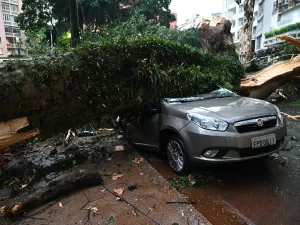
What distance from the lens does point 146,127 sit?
15.6 ft

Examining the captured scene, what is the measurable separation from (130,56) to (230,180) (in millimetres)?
2916

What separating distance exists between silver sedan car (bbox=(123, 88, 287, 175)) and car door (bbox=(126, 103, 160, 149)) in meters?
0.09

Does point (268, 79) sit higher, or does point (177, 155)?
point (268, 79)

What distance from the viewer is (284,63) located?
825 centimetres

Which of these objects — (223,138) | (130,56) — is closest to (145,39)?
(130,56)

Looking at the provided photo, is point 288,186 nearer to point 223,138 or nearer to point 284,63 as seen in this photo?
point 223,138

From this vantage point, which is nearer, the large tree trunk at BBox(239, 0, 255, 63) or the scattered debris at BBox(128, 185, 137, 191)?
the scattered debris at BBox(128, 185, 137, 191)

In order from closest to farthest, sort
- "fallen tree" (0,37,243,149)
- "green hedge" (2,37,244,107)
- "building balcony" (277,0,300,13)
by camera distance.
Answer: "fallen tree" (0,37,243,149), "green hedge" (2,37,244,107), "building balcony" (277,0,300,13)

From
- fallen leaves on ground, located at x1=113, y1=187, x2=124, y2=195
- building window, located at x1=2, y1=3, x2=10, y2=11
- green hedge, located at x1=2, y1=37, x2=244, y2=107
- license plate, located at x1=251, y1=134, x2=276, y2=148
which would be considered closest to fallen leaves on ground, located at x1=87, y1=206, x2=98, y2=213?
fallen leaves on ground, located at x1=113, y1=187, x2=124, y2=195

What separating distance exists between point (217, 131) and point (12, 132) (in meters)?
3.05

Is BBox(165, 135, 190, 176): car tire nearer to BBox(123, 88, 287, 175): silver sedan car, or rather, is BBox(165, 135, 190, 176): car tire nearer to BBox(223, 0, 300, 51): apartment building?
BBox(123, 88, 287, 175): silver sedan car

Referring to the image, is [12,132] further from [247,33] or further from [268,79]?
[247,33]

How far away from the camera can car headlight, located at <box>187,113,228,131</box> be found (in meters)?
3.41

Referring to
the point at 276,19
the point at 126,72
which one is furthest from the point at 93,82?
the point at 276,19
